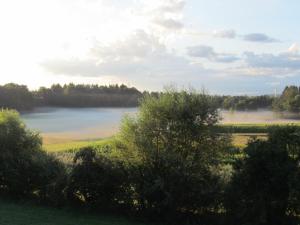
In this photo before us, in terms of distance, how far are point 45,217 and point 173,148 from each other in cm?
640

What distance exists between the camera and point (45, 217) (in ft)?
61.0

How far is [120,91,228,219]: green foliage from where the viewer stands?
1961 cm

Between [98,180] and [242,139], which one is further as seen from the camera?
[242,139]

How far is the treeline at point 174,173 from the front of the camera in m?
17.5

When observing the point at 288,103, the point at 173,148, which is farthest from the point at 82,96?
the point at 173,148

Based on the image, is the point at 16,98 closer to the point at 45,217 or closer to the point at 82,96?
the point at 82,96

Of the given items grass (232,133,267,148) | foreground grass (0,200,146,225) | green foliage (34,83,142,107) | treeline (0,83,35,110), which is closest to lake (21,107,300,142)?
green foliage (34,83,142,107)

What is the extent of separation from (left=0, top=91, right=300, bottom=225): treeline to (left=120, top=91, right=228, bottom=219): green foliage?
4cm

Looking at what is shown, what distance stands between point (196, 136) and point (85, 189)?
5.32m

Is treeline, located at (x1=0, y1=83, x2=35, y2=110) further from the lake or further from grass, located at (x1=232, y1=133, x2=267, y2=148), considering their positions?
grass, located at (x1=232, y1=133, x2=267, y2=148)

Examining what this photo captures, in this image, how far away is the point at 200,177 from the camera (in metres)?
20.0

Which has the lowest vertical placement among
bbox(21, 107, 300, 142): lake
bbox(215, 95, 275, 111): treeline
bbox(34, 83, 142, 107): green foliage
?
bbox(21, 107, 300, 142): lake

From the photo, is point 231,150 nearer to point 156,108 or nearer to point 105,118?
point 156,108

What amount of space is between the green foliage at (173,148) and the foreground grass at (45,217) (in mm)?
1780
